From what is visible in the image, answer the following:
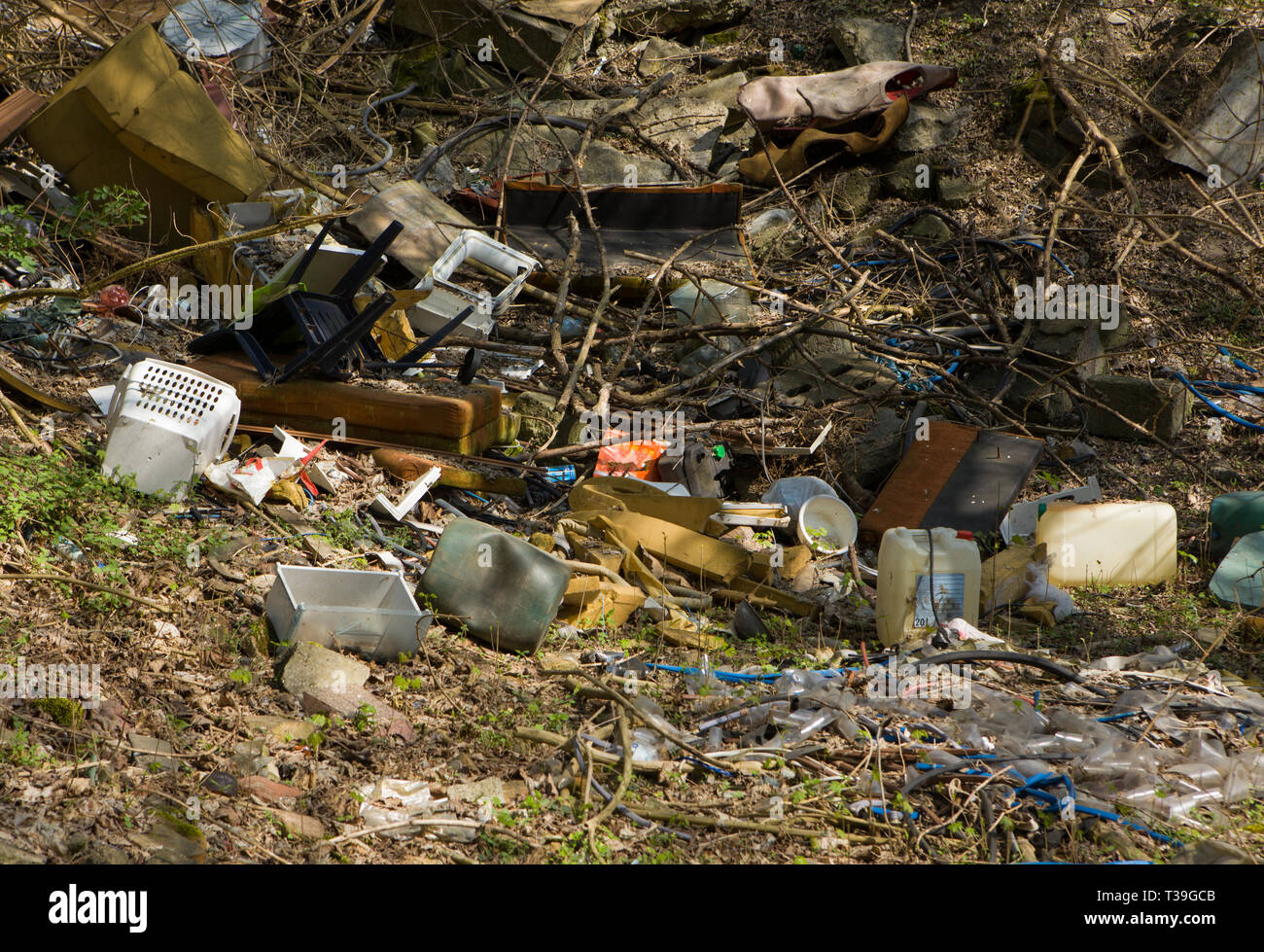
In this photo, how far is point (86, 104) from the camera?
22.4 feet

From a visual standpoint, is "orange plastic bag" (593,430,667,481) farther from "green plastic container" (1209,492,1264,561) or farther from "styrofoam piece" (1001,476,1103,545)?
"green plastic container" (1209,492,1264,561)

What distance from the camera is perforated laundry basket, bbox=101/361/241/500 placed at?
4773 mm

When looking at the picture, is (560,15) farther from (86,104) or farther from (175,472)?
(175,472)

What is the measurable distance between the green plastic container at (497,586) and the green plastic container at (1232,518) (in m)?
3.67

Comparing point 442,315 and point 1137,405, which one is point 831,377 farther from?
point 442,315

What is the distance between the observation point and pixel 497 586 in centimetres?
428

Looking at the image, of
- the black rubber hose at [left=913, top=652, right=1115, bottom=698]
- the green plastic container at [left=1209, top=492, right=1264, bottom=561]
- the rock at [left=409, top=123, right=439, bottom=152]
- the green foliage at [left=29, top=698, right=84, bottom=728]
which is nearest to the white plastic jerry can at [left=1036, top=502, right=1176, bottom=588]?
the green plastic container at [left=1209, top=492, right=1264, bottom=561]

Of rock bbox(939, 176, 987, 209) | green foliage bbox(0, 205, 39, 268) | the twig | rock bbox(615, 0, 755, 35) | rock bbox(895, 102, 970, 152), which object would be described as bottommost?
the twig

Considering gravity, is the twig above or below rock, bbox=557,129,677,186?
below

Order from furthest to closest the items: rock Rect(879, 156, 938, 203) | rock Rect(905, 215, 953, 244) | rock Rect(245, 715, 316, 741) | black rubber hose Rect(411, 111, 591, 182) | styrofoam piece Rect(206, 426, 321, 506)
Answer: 1. black rubber hose Rect(411, 111, 591, 182)
2. rock Rect(879, 156, 938, 203)
3. rock Rect(905, 215, 953, 244)
4. styrofoam piece Rect(206, 426, 321, 506)
5. rock Rect(245, 715, 316, 741)

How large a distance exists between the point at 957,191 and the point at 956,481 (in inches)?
156

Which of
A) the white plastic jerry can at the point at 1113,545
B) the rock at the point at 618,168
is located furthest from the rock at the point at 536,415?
the rock at the point at 618,168

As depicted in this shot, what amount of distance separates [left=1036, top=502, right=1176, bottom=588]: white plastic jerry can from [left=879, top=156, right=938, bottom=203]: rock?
4503mm

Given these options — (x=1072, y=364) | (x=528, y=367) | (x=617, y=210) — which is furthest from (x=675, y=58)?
(x=1072, y=364)
